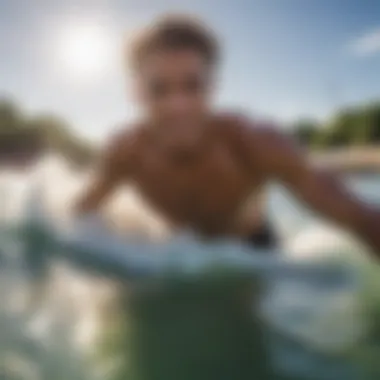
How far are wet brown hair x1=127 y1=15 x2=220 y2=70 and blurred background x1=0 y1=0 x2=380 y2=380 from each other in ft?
0.06

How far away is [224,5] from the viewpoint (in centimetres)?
117

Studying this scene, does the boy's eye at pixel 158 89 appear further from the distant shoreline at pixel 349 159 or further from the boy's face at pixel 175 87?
the distant shoreline at pixel 349 159

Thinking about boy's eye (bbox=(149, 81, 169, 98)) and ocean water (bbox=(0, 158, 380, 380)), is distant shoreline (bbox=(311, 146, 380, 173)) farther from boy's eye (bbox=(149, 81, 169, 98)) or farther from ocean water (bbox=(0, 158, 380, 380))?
boy's eye (bbox=(149, 81, 169, 98))

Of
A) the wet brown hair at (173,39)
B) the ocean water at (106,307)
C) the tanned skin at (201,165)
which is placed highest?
the wet brown hair at (173,39)

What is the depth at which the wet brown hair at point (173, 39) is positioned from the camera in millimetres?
1138

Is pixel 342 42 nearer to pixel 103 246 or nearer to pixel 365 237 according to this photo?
pixel 365 237

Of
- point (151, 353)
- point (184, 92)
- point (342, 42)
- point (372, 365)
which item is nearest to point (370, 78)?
point (342, 42)

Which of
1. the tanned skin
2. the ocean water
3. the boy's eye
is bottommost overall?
the ocean water

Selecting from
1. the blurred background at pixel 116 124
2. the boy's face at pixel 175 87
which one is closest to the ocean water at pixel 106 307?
the blurred background at pixel 116 124

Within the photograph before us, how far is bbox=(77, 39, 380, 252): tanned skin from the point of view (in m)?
1.14

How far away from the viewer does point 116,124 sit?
3.79ft

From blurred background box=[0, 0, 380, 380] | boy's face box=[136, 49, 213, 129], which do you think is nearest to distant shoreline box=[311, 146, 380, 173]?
blurred background box=[0, 0, 380, 380]

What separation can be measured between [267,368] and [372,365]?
7.0 inches

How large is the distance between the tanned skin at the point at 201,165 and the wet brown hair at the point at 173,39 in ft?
0.04
